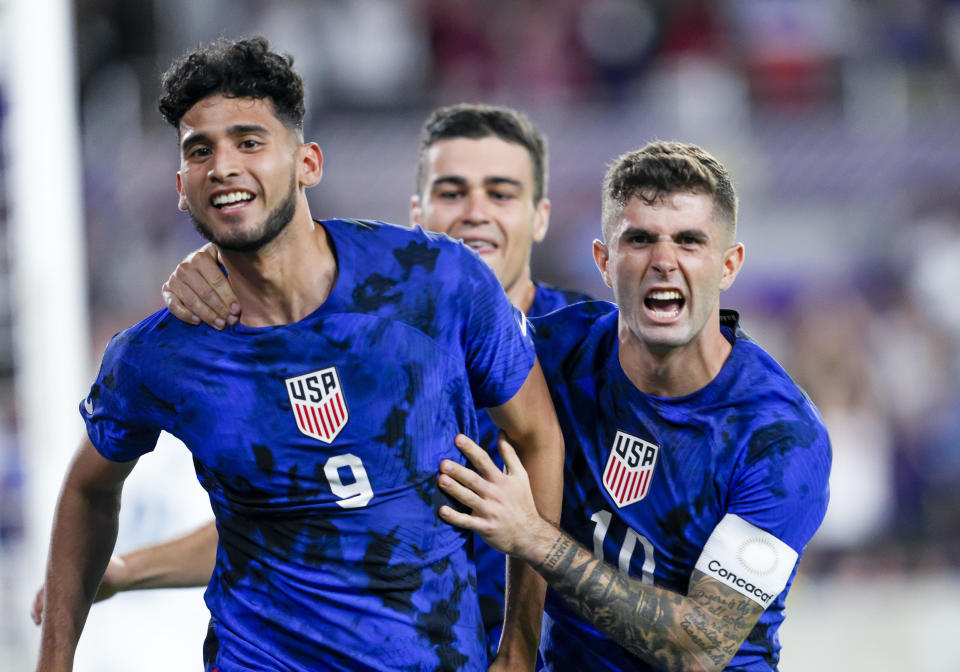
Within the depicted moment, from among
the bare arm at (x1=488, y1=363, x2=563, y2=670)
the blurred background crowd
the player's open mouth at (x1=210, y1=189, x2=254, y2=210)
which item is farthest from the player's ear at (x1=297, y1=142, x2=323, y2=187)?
the blurred background crowd

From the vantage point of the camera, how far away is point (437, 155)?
4.22 m

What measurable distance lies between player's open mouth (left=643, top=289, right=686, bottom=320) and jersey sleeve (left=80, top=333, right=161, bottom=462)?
3.96 ft

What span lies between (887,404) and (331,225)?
7.27 metres

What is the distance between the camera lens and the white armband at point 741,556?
2.96 m

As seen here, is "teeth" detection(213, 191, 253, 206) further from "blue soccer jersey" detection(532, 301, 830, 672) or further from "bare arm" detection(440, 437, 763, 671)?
"blue soccer jersey" detection(532, 301, 830, 672)

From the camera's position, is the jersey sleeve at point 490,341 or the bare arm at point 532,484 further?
the bare arm at point 532,484

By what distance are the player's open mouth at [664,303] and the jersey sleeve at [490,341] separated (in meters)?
0.34

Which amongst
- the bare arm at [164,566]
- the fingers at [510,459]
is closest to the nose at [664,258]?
the fingers at [510,459]

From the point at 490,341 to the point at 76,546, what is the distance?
1215 millimetres

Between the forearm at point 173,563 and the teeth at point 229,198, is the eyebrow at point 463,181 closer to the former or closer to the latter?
the forearm at point 173,563

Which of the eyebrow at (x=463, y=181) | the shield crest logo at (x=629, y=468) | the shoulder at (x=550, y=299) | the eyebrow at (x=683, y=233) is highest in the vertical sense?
the eyebrow at (x=463, y=181)

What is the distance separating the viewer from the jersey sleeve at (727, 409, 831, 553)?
2.97 m

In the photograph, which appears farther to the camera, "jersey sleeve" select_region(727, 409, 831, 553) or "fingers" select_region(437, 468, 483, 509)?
"jersey sleeve" select_region(727, 409, 831, 553)

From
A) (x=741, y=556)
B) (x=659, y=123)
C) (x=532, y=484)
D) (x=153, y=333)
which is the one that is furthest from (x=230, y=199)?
(x=659, y=123)
